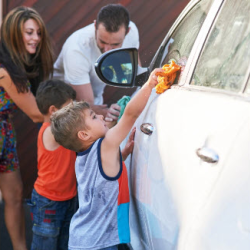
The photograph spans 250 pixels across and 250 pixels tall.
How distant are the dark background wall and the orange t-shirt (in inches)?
101

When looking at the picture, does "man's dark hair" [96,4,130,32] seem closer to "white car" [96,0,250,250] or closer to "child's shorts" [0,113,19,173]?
"child's shorts" [0,113,19,173]

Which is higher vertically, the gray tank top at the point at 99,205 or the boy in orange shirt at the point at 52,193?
the gray tank top at the point at 99,205

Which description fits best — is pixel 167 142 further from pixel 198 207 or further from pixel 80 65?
pixel 80 65

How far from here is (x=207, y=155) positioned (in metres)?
1.53

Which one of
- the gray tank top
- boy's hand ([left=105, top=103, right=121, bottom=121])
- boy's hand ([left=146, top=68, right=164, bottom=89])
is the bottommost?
the gray tank top

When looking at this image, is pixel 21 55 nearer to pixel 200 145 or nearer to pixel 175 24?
pixel 175 24

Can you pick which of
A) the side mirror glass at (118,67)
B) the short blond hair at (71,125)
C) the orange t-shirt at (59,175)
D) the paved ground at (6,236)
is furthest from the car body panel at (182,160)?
the paved ground at (6,236)

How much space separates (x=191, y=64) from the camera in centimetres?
217

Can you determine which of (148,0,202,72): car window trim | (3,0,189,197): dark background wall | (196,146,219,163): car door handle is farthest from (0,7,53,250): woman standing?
(196,146,219,163): car door handle

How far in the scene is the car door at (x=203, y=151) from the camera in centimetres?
140

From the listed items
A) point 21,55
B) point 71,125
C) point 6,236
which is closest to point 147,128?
point 71,125

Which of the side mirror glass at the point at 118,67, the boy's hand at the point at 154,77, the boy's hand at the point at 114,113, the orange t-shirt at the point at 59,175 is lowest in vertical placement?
the orange t-shirt at the point at 59,175

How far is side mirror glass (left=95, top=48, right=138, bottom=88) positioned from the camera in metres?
3.00

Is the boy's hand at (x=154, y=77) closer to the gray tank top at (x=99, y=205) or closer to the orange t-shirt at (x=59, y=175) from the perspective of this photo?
the gray tank top at (x=99, y=205)
